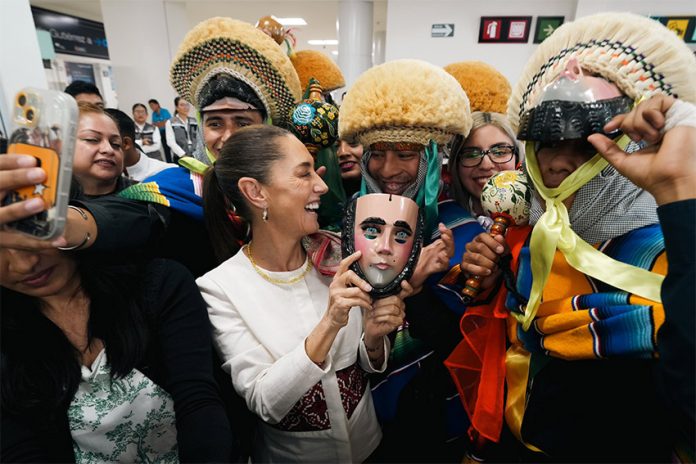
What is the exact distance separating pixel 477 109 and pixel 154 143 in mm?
Result: 6376

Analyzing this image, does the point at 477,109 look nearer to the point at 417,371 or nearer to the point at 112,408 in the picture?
the point at 417,371

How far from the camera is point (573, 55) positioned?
0.95 m

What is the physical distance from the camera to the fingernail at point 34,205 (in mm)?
662

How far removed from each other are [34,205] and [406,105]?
1.08 meters

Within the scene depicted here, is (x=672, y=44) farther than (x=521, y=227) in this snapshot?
No

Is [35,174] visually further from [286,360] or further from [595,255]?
[595,255]

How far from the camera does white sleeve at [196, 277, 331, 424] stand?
3.37 feet

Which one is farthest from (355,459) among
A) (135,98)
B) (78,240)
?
(135,98)

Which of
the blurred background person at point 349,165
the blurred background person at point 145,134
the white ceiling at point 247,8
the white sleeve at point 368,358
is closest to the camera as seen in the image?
the white sleeve at point 368,358

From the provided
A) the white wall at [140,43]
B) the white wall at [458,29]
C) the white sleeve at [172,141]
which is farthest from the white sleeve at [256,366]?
the white wall at [140,43]

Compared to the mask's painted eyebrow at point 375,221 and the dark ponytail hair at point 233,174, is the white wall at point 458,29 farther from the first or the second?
the mask's painted eyebrow at point 375,221

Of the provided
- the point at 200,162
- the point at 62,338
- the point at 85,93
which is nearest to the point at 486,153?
the point at 200,162

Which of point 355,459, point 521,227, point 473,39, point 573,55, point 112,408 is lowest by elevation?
point 355,459

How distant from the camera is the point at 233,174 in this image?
1.28 metres
